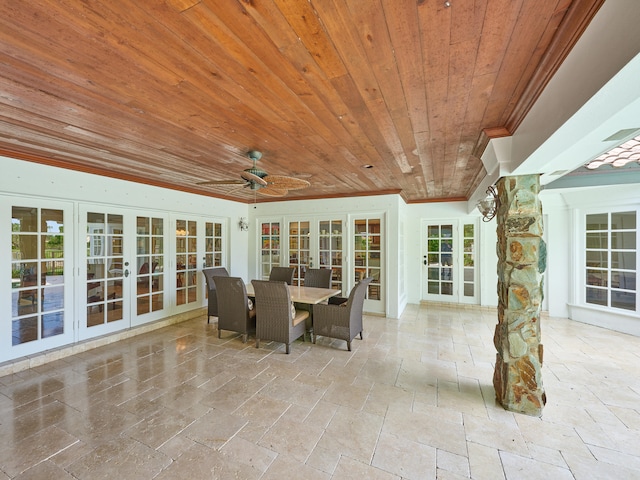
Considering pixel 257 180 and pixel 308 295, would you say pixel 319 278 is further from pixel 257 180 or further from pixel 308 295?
pixel 257 180

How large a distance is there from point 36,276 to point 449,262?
6.90 meters

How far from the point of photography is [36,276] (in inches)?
128

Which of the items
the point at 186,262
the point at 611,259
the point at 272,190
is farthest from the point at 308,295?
the point at 611,259

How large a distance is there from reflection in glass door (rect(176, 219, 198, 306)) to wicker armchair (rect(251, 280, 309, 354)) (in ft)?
7.45

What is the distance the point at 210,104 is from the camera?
6.22 ft

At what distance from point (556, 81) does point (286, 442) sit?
278 cm

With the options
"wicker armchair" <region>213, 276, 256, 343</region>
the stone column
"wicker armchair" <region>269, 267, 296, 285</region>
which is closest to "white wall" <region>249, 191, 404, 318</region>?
"wicker armchair" <region>269, 267, 296, 285</region>

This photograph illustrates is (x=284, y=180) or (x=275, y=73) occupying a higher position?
(x=275, y=73)

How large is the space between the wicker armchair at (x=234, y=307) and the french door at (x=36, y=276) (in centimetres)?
188

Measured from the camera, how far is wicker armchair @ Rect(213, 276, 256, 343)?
3662 millimetres

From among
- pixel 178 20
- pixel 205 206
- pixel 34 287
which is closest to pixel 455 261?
pixel 205 206

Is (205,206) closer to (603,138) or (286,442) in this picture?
(286,442)

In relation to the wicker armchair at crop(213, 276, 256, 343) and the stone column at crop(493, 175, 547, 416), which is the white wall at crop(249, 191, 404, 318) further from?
the stone column at crop(493, 175, 547, 416)

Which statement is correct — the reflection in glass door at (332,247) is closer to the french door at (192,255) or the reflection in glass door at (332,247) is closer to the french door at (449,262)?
the french door at (449,262)
